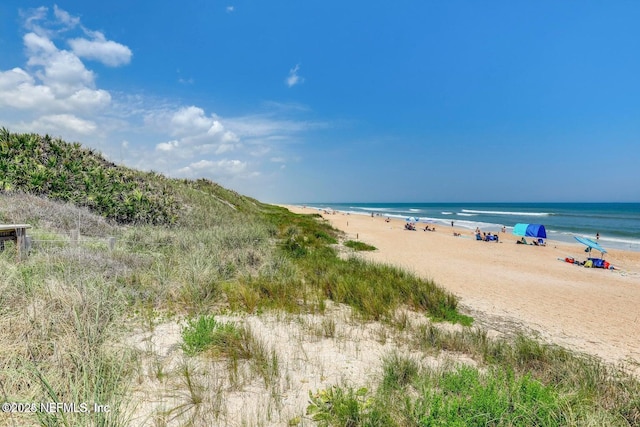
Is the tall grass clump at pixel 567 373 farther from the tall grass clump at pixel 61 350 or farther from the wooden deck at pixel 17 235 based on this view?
the wooden deck at pixel 17 235

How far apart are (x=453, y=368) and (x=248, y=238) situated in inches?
371

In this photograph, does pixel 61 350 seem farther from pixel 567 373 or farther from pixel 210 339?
pixel 567 373

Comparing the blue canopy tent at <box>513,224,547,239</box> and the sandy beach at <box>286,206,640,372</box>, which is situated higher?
the blue canopy tent at <box>513,224,547,239</box>

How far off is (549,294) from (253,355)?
1098 cm

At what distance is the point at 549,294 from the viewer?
1024 centimetres

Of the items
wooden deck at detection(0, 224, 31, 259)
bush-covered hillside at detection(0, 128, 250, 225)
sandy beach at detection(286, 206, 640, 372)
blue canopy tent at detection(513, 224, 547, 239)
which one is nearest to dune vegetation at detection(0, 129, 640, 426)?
wooden deck at detection(0, 224, 31, 259)

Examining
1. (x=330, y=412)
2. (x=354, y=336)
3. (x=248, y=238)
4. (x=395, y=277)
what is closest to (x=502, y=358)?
(x=354, y=336)

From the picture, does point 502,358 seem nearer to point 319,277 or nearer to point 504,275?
point 319,277

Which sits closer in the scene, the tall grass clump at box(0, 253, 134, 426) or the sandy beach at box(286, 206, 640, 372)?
the tall grass clump at box(0, 253, 134, 426)

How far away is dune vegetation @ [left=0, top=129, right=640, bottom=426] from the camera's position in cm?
273

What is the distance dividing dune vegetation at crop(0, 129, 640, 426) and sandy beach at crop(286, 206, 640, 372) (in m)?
1.55

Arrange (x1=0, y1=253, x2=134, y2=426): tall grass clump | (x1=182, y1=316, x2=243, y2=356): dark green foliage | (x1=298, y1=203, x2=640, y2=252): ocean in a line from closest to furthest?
(x1=0, y1=253, x2=134, y2=426): tall grass clump
(x1=182, y1=316, x2=243, y2=356): dark green foliage
(x1=298, y1=203, x2=640, y2=252): ocean

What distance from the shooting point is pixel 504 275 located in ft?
43.3

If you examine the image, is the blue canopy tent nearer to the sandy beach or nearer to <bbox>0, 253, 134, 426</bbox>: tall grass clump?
the sandy beach
